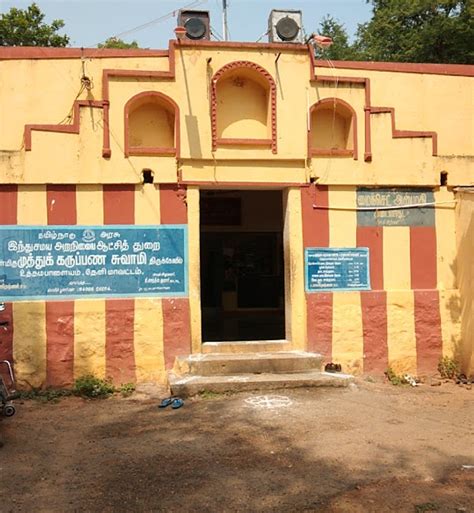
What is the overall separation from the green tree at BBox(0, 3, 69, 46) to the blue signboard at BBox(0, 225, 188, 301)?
1207 centimetres

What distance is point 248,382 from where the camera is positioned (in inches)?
293

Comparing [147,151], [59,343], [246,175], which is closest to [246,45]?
[246,175]

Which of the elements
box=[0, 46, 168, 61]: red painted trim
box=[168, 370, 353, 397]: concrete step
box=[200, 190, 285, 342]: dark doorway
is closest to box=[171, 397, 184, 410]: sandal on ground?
box=[168, 370, 353, 397]: concrete step

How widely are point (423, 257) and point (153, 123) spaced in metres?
4.52

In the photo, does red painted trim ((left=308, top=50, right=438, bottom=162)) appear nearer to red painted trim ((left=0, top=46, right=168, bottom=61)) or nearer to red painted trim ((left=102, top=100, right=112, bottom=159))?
red painted trim ((left=0, top=46, right=168, bottom=61))

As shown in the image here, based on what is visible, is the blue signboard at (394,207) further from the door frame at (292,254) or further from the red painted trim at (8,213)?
the red painted trim at (8,213)

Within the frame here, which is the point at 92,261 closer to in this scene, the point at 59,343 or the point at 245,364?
the point at 59,343

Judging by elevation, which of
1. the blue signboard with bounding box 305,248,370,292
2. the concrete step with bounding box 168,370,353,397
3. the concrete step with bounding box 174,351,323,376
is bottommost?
the concrete step with bounding box 168,370,353,397

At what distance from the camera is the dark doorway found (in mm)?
13602

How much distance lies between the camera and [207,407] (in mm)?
6879

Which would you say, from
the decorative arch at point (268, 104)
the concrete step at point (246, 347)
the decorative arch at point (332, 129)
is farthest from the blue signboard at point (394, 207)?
the concrete step at point (246, 347)

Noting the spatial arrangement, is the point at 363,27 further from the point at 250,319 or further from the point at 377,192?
the point at 377,192

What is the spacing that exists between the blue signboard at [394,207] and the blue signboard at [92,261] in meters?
2.73

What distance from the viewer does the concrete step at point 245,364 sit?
7.80m
